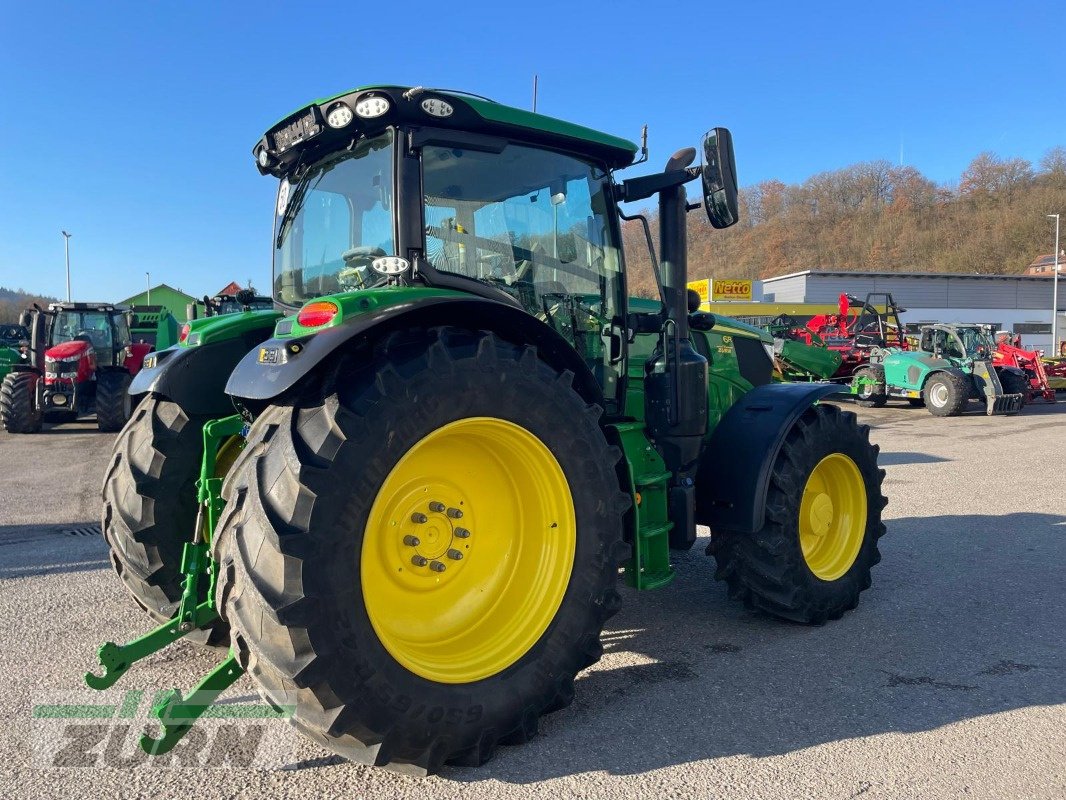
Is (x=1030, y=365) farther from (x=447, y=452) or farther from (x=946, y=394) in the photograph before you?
(x=447, y=452)

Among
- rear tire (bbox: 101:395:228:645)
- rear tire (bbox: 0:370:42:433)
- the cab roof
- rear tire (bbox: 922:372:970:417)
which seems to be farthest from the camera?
rear tire (bbox: 922:372:970:417)

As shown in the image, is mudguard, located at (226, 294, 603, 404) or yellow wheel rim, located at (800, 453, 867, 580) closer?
mudguard, located at (226, 294, 603, 404)

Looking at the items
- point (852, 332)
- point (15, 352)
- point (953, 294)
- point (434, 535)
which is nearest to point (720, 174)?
point (434, 535)

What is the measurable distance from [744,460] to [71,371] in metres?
13.8

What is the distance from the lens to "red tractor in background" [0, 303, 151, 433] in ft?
45.4

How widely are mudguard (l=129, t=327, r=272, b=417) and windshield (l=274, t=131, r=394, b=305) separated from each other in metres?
0.40

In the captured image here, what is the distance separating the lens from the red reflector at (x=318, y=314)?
2.57m

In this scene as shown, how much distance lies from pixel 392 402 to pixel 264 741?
1345 mm

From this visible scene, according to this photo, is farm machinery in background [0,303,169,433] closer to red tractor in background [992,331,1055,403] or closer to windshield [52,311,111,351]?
windshield [52,311,111,351]

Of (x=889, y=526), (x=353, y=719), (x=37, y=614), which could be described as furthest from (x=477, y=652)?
(x=889, y=526)

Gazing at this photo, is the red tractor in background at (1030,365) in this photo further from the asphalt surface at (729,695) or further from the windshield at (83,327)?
the windshield at (83,327)

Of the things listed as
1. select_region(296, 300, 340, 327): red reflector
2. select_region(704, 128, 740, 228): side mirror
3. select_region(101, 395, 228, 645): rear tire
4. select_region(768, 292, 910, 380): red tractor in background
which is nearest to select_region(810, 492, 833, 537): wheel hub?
select_region(704, 128, 740, 228): side mirror

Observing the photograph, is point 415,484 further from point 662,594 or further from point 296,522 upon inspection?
point 662,594

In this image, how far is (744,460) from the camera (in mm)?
3951
